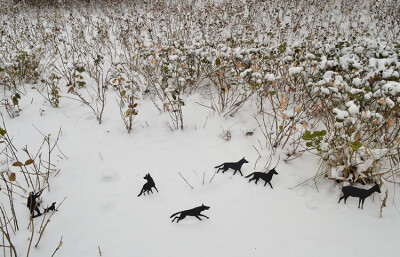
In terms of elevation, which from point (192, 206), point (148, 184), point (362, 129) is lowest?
point (192, 206)

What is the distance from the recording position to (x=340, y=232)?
5.80 ft

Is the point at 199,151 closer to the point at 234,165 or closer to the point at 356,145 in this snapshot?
the point at 234,165

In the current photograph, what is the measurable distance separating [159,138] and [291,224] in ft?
5.72

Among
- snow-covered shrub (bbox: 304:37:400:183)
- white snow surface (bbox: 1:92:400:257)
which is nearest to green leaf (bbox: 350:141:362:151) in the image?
snow-covered shrub (bbox: 304:37:400:183)

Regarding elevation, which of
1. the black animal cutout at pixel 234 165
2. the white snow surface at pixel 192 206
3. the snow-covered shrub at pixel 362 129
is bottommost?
the white snow surface at pixel 192 206

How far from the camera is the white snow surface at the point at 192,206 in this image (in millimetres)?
1700

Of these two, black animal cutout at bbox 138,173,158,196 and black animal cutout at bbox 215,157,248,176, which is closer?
black animal cutout at bbox 138,173,158,196

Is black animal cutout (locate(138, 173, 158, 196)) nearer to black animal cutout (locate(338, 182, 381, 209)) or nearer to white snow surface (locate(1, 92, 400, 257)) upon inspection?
white snow surface (locate(1, 92, 400, 257))

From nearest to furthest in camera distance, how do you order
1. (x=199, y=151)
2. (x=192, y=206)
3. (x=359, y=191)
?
(x=359, y=191) → (x=192, y=206) → (x=199, y=151)

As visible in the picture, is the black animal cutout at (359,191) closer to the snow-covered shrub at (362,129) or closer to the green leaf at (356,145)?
the snow-covered shrub at (362,129)

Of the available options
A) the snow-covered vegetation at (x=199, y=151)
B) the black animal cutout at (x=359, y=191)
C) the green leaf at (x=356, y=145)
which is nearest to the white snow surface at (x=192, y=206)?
the snow-covered vegetation at (x=199, y=151)

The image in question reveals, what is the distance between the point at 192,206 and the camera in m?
1.99

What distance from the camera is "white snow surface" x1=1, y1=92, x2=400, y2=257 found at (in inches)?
66.9

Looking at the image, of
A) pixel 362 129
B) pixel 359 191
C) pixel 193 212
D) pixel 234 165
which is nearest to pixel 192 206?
pixel 193 212
